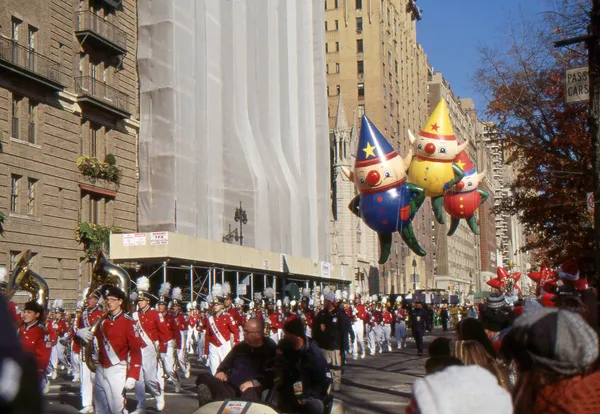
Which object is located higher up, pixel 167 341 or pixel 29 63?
pixel 29 63

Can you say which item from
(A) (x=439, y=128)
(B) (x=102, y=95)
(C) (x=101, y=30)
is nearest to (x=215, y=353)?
(A) (x=439, y=128)

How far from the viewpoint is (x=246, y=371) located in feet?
25.8

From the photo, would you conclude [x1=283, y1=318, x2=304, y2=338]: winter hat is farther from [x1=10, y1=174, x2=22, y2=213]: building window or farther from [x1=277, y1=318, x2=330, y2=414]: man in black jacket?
[x1=10, y1=174, x2=22, y2=213]: building window

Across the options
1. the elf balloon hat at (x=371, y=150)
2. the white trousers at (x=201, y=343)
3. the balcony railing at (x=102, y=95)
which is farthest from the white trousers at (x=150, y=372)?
the balcony railing at (x=102, y=95)

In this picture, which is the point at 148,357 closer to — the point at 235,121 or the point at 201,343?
the point at 201,343

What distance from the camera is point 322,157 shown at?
55.2m

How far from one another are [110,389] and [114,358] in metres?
0.33

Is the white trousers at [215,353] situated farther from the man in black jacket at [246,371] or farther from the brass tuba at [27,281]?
the man in black jacket at [246,371]

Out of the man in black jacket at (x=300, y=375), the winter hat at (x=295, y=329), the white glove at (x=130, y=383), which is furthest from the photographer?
the white glove at (x=130, y=383)

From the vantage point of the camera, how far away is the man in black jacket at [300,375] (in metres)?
7.29

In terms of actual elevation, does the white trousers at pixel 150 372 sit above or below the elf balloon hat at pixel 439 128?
below

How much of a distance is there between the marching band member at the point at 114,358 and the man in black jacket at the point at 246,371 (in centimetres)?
165

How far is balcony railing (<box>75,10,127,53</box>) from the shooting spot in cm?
3244

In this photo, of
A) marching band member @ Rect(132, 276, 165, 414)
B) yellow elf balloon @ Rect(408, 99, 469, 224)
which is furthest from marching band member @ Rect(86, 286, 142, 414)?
yellow elf balloon @ Rect(408, 99, 469, 224)
